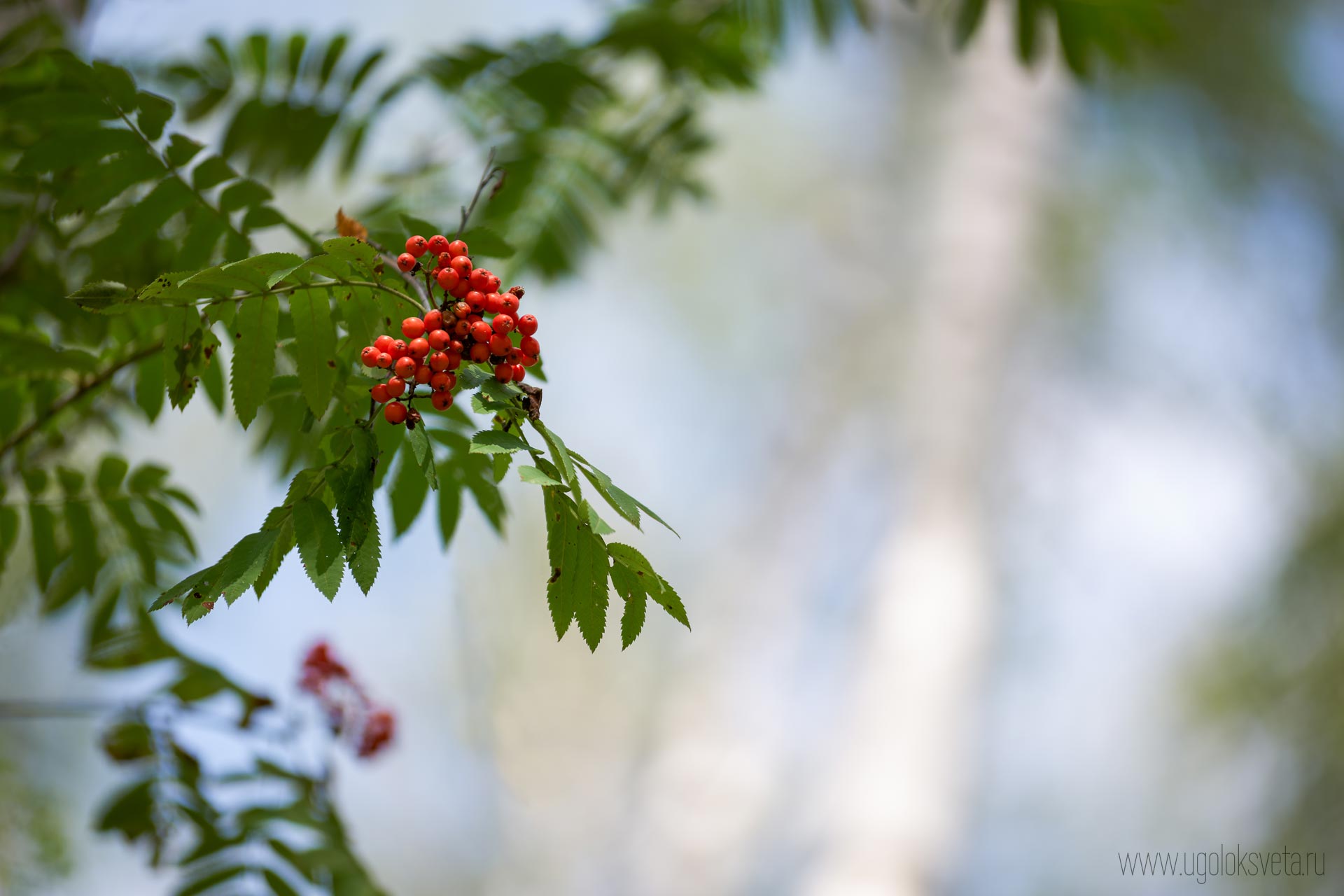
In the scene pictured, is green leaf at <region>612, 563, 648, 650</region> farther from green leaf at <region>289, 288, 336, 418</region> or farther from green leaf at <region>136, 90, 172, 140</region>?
green leaf at <region>136, 90, 172, 140</region>

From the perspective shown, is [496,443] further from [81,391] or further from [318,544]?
[81,391]

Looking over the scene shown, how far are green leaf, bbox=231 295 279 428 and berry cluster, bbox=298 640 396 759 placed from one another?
82 centimetres

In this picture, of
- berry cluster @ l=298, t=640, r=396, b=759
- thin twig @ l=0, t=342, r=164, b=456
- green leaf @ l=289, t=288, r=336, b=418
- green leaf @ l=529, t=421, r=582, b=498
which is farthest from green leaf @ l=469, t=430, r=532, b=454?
berry cluster @ l=298, t=640, r=396, b=759

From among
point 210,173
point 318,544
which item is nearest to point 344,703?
point 210,173

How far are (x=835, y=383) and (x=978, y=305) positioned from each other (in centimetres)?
303

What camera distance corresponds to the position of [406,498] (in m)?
0.85

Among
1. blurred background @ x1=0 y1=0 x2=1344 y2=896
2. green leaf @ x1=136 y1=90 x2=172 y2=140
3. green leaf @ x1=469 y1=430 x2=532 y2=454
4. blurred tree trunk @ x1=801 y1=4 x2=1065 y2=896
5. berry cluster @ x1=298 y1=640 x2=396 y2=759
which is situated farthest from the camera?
blurred background @ x1=0 y1=0 x2=1344 y2=896

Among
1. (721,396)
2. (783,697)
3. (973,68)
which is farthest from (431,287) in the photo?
(721,396)

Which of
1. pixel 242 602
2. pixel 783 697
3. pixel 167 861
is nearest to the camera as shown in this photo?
pixel 167 861

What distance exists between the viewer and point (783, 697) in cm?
537

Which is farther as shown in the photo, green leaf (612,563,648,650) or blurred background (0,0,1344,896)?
blurred background (0,0,1344,896)

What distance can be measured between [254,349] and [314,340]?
2.0 inches

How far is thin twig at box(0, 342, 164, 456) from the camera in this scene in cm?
82

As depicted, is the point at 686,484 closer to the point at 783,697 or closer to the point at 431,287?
the point at 783,697
